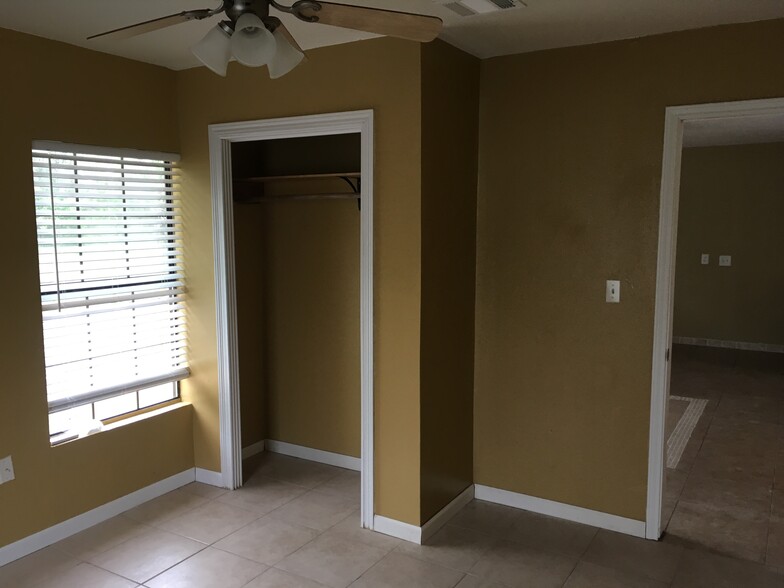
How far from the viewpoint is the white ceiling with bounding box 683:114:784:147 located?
18.5 ft

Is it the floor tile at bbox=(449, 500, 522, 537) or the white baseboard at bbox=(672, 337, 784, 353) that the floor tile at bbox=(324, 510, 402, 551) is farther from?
the white baseboard at bbox=(672, 337, 784, 353)

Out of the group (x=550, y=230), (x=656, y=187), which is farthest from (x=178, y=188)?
(x=656, y=187)

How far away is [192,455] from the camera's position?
154 inches

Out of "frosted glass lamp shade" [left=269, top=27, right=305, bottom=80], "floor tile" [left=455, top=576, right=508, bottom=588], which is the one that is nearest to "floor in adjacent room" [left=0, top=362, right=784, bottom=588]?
"floor tile" [left=455, top=576, right=508, bottom=588]

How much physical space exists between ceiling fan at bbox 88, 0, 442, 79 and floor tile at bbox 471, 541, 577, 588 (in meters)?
2.25

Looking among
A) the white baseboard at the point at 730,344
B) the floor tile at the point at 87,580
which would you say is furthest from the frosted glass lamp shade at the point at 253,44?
the white baseboard at the point at 730,344

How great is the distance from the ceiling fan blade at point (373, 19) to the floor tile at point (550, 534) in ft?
7.87

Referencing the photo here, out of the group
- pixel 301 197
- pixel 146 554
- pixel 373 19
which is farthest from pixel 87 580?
pixel 373 19

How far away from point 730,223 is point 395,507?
5.90m

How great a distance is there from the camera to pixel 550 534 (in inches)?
128

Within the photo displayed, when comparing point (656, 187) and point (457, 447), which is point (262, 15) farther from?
point (457, 447)

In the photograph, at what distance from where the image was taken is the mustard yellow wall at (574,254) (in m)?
3.06

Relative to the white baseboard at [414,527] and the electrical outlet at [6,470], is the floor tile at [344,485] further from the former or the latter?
the electrical outlet at [6,470]

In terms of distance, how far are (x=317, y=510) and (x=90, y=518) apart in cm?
115
